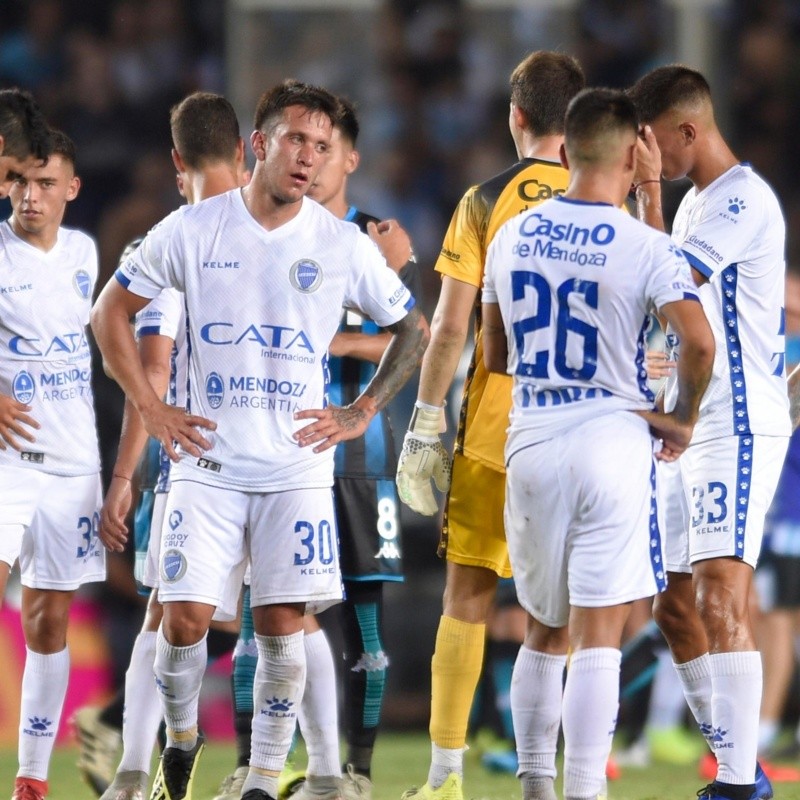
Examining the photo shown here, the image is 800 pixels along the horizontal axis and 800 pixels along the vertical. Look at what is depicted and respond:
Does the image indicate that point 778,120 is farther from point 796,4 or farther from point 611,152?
point 611,152

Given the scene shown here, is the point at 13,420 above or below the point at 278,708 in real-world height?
above

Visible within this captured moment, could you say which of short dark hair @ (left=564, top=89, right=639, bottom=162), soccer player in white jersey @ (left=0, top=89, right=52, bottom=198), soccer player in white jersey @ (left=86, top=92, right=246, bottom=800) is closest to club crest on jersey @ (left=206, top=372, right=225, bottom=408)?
soccer player in white jersey @ (left=86, top=92, right=246, bottom=800)

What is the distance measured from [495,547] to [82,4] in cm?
642

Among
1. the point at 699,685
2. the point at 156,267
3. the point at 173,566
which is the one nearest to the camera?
the point at 173,566

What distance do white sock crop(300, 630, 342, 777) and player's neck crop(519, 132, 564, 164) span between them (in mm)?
1808

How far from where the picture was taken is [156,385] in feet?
16.7

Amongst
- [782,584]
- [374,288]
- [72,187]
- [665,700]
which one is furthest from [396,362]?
[665,700]

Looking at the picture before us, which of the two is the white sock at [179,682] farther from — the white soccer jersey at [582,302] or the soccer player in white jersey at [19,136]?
the soccer player in white jersey at [19,136]

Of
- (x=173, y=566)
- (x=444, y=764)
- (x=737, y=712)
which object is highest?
(x=173, y=566)

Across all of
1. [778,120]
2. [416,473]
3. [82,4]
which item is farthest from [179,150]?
[778,120]

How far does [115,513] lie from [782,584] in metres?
3.69

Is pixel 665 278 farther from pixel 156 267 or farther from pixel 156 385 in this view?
pixel 156 385

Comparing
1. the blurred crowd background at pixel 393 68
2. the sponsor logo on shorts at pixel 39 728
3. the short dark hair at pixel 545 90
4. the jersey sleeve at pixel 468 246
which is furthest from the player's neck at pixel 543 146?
the blurred crowd background at pixel 393 68

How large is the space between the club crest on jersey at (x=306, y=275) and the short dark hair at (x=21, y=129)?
113 centimetres
